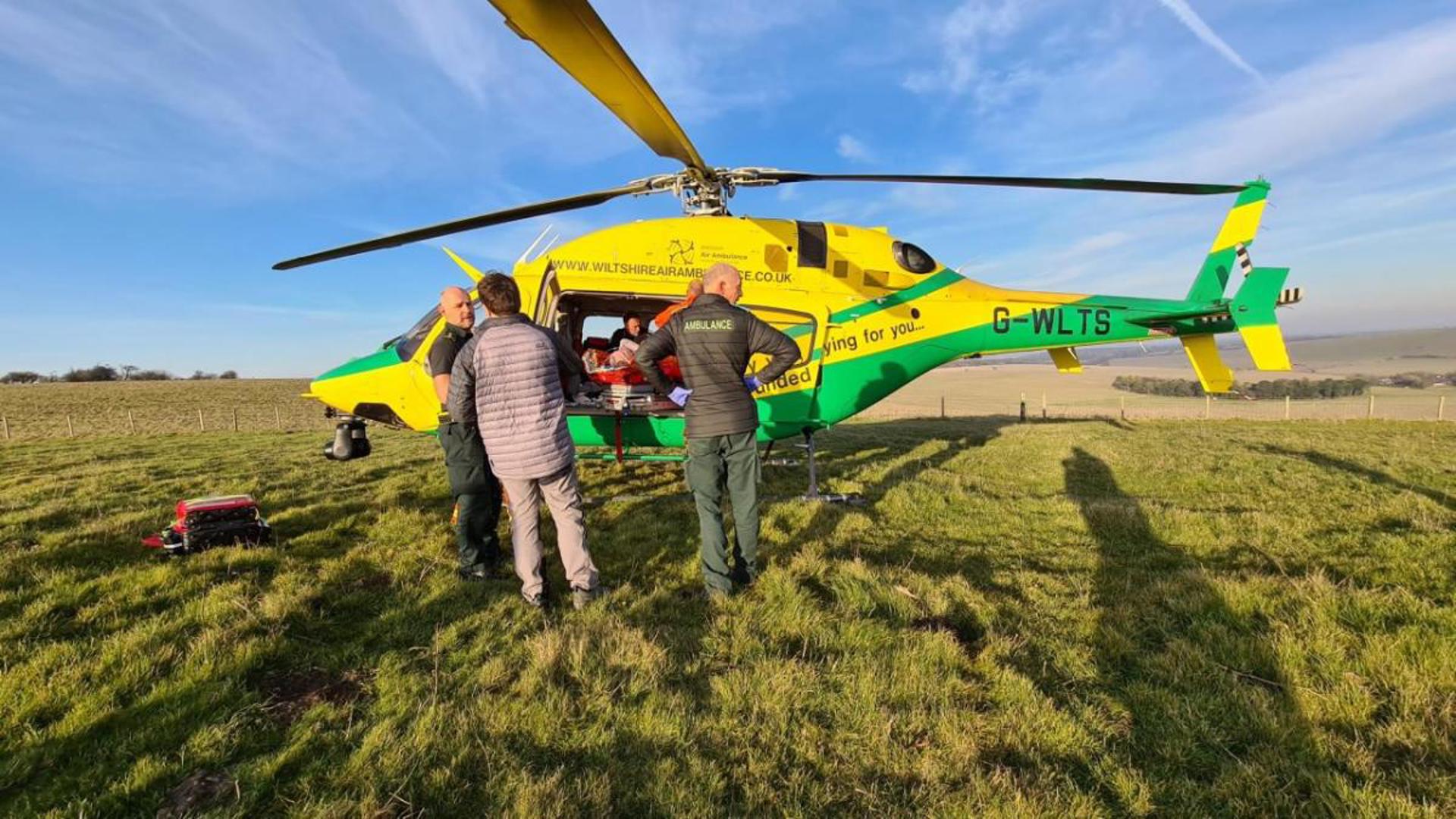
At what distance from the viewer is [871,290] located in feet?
24.4

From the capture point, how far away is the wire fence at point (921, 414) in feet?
75.0

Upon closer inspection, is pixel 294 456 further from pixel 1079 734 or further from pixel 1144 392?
pixel 1144 392

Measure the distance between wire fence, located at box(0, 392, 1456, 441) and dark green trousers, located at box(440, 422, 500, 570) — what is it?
69.8 ft

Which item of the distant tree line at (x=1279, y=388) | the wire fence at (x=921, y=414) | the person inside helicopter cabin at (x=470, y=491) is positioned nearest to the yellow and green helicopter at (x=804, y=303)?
the person inside helicopter cabin at (x=470, y=491)

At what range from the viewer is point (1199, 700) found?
8.76ft

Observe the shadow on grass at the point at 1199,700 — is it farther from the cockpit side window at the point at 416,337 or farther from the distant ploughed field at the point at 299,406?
the distant ploughed field at the point at 299,406

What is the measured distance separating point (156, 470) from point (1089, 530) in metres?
13.8

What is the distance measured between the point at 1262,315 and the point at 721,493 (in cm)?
852

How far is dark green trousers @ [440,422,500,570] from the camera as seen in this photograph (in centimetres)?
452

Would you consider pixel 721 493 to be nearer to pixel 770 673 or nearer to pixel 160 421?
pixel 770 673

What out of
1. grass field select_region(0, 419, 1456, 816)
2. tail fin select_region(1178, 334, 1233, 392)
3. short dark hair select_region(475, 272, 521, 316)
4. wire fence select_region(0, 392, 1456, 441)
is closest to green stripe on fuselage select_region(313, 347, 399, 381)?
grass field select_region(0, 419, 1456, 816)

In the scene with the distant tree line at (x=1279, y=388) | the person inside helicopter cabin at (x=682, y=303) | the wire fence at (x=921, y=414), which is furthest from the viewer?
the distant tree line at (x=1279, y=388)

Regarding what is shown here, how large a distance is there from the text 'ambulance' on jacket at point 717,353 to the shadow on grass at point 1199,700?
94.2 inches

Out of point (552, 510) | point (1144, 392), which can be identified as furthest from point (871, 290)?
point (1144, 392)
